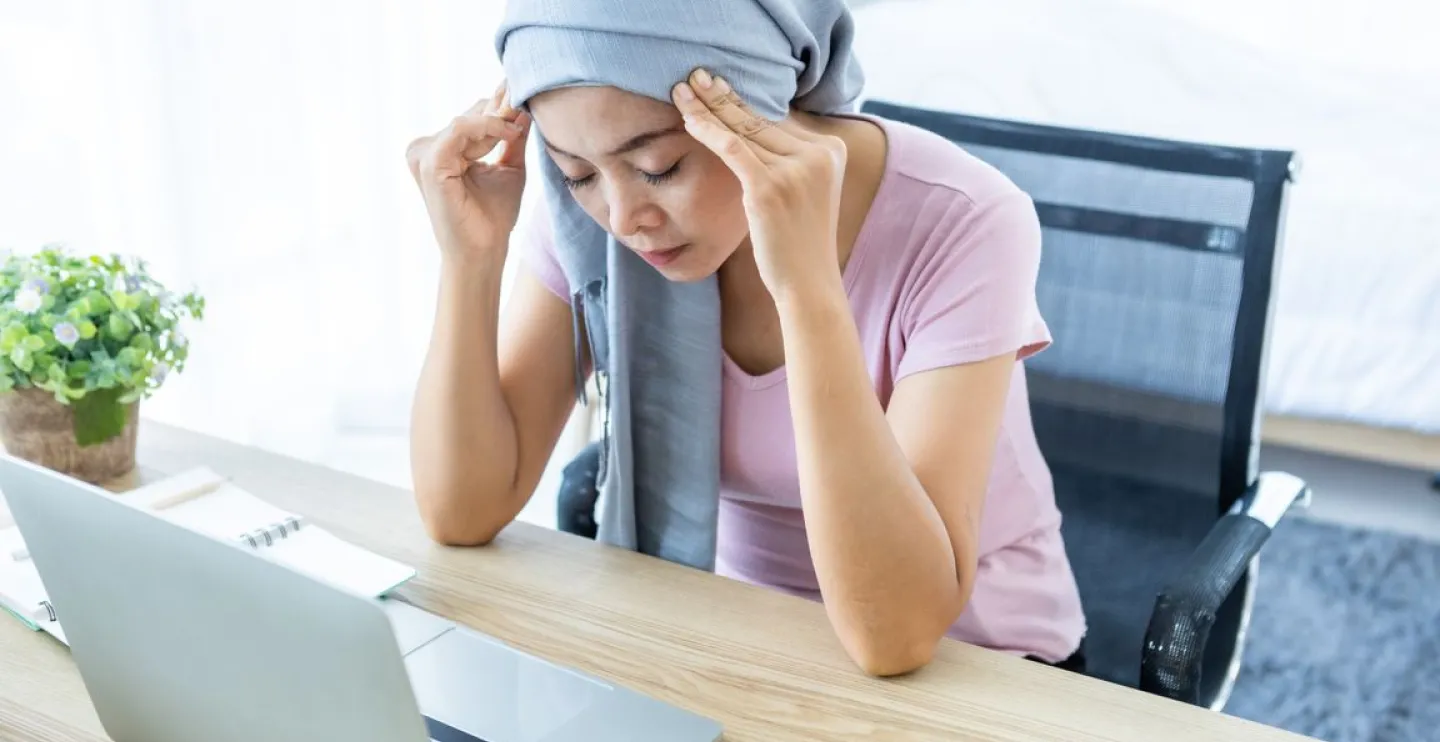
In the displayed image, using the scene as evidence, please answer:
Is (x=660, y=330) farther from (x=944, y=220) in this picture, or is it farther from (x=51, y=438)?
(x=51, y=438)

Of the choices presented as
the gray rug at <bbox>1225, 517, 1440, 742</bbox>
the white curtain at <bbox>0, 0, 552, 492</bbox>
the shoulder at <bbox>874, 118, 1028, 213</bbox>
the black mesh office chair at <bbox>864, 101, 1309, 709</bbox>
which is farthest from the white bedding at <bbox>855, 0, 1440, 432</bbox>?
the shoulder at <bbox>874, 118, 1028, 213</bbox>

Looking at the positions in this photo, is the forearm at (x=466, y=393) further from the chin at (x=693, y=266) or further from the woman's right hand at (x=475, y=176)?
the chin at (x=693, y=266)

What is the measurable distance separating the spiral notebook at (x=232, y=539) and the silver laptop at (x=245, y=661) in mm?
141

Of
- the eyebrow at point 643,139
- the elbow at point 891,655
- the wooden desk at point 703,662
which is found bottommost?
the wooden desk at point 703,662

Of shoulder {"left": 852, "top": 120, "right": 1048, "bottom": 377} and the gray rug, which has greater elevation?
shoulder {"left": 852, "top": 120, "right": 1048, "bottom": 377}

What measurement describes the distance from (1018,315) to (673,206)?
0.28 m

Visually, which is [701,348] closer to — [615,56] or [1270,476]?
[615,56]

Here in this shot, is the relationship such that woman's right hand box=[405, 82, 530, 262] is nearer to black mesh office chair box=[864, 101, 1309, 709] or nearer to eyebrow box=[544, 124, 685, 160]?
eyebrow box=[544, 124, 685, 160]

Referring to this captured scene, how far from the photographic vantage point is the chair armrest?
1.02m

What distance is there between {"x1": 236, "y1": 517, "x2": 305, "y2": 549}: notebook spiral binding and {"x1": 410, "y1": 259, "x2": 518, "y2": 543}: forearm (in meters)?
0.10

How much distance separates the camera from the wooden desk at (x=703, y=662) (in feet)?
2.68

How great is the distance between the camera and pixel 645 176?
3.20ft

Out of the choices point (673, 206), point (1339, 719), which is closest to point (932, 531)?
point (673, 206)

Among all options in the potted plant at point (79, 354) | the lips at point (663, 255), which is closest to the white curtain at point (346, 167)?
the potted plant at point (79, 354)
